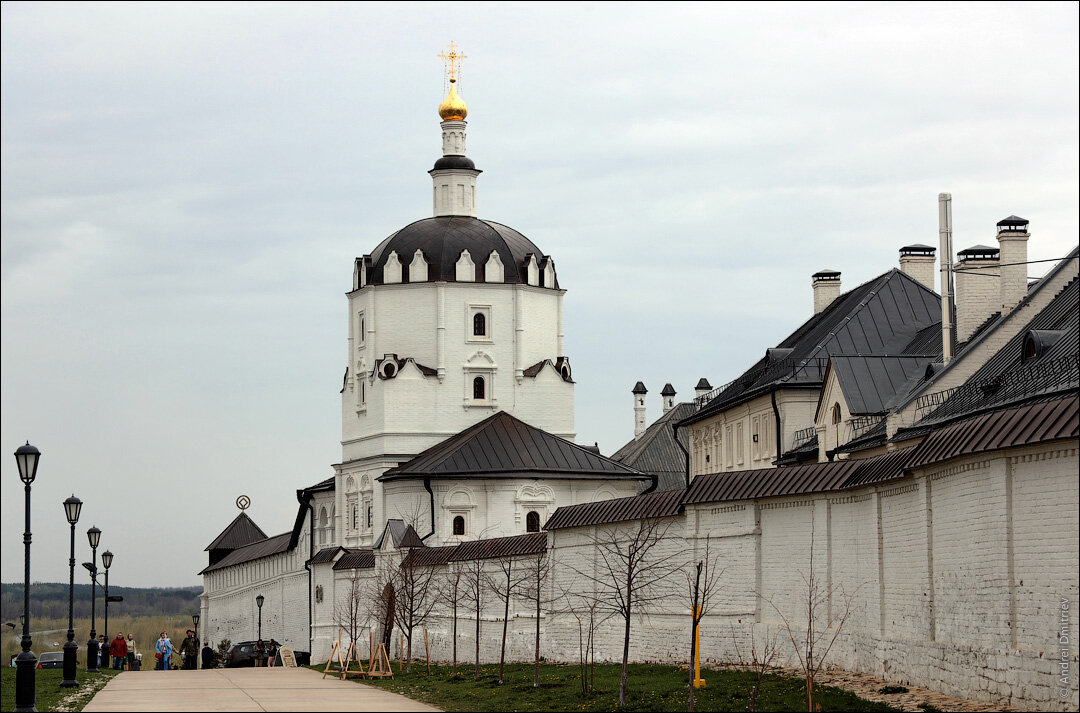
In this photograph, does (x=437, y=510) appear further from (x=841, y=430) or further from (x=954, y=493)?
(x=954, y=493)

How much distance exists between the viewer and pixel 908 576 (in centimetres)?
2025

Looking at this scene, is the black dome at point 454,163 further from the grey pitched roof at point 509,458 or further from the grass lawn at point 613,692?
the grass lawn at point 613,692

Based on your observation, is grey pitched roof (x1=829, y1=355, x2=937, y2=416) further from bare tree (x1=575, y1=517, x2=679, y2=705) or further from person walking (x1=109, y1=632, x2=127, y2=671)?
person walking (x1=109, y1=632, x2=127, y2=671)

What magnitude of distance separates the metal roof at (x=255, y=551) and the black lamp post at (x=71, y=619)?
37.7 m

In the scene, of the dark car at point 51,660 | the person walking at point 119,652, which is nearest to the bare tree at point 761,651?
the person walking at point 119,652

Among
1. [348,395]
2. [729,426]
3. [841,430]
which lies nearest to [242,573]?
[348,395]

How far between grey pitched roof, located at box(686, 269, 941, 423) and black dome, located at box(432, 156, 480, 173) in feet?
78.7

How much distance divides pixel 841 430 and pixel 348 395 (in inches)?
1262

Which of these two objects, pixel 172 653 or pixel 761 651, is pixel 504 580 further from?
pixel 172 653

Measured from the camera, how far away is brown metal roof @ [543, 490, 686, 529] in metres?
27.1

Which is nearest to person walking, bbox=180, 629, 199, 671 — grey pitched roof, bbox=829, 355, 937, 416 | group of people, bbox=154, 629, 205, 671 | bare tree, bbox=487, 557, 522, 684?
group of people, bbox=154, 629, 205, 671

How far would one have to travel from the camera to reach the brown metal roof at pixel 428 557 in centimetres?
3941

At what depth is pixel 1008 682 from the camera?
16672 mm

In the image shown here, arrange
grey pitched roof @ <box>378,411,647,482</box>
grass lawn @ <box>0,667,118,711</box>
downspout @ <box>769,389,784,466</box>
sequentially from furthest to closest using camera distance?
grey pitched roof @ <box>378,411,647,482</box>, downspout @ <box>769,389,784,466</box>, grass lawn @ <box>0,667,118,711</box>
